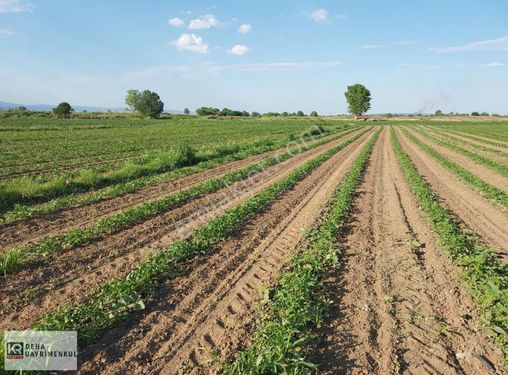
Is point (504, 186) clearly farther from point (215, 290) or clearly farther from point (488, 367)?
point (215, 290)

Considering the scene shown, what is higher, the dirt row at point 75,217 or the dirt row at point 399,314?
the dirt row at point 75,217

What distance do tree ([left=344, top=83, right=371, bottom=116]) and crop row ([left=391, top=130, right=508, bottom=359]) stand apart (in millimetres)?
128122

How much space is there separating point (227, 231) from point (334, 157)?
16115 mm

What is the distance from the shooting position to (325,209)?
1088 cm

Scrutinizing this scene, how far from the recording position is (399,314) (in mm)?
5391

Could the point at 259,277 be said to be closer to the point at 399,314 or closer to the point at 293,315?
the point at 293,315

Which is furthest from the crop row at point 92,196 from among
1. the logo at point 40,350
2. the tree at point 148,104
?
the tree at point 148,104

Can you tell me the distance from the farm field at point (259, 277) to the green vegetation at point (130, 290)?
0.03m

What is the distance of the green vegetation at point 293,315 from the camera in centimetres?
407

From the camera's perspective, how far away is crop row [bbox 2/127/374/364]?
480 cm

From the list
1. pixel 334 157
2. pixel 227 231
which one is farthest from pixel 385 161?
pixel 227 231

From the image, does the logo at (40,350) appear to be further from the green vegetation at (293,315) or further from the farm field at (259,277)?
the green vegetation at (293,315)

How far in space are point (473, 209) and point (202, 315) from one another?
1015 centimetres

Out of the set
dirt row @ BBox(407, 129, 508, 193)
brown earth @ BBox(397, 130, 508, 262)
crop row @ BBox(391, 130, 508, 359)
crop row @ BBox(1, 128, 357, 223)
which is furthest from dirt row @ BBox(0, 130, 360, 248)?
dirt row @ BBox(407, 129, 508, 193)
